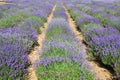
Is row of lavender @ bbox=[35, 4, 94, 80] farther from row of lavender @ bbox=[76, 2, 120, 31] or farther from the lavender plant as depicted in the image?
row of lavender @ bbox=[76, 2, 120, 31]

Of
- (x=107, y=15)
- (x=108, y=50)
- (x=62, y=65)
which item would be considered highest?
(x=62, y=65)

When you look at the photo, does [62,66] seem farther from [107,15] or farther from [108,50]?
[107,15]

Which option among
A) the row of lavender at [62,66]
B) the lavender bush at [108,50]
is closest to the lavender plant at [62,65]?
the row of lavender at [62,66]

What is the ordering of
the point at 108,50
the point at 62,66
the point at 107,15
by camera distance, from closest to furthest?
the point at 62,66 < the point at 108,50 < the point at 107,15

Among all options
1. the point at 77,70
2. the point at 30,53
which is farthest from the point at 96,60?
the point at 77,70

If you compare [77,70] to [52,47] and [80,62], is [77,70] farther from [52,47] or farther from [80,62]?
[52,47]

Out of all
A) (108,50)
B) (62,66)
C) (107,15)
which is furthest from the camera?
(107,15)

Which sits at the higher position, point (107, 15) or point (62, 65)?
point (62, 65)

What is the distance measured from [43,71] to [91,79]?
85cm

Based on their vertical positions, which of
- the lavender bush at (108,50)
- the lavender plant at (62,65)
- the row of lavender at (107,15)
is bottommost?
the row of lavender at (107,15)

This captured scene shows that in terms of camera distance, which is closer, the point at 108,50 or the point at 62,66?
the point at 62,66

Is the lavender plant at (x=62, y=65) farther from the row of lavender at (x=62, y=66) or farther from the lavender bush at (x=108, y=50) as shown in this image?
the lavender bush at (x=108, y=50)

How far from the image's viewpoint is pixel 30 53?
7.17m

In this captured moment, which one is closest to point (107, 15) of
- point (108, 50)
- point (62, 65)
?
point (108, 50)
